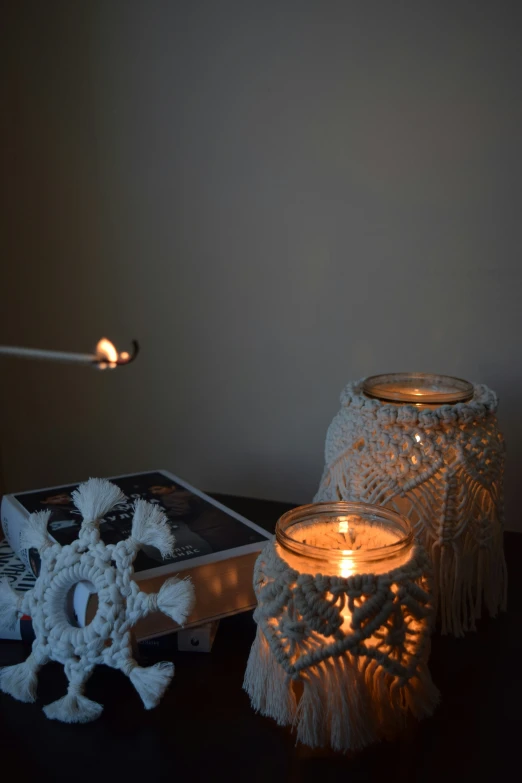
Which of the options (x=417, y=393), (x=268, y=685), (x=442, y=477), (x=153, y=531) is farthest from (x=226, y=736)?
(x=417, y=393)

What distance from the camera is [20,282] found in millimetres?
1014

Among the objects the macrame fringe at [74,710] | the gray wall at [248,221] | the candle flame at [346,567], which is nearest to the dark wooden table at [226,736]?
the macrame fringe at [74,710]

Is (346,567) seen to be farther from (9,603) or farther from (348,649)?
(9,603)

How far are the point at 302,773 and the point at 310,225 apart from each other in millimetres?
585

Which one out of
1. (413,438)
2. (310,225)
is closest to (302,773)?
(413,438)

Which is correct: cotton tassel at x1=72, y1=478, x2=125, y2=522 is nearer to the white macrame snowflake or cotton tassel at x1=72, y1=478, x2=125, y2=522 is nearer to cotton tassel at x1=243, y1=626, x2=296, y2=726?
the white macrame snowflake

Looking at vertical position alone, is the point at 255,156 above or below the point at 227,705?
above

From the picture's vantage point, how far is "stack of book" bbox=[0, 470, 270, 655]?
1.88ft

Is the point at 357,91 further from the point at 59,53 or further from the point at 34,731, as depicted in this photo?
the point at 34,731

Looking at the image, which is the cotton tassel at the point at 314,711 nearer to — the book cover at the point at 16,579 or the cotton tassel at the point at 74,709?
the cotton tassel at the point at 74,709

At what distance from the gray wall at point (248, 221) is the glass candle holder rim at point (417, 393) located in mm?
124

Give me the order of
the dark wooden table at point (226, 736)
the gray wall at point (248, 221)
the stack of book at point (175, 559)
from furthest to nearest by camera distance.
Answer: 1. the gray wall at point (248, 221)
2. the stack of book at point (175, 559)
3. the dark wooden table at point (226, 736)

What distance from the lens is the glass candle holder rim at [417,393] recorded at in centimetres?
63

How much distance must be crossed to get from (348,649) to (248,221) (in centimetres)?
56
